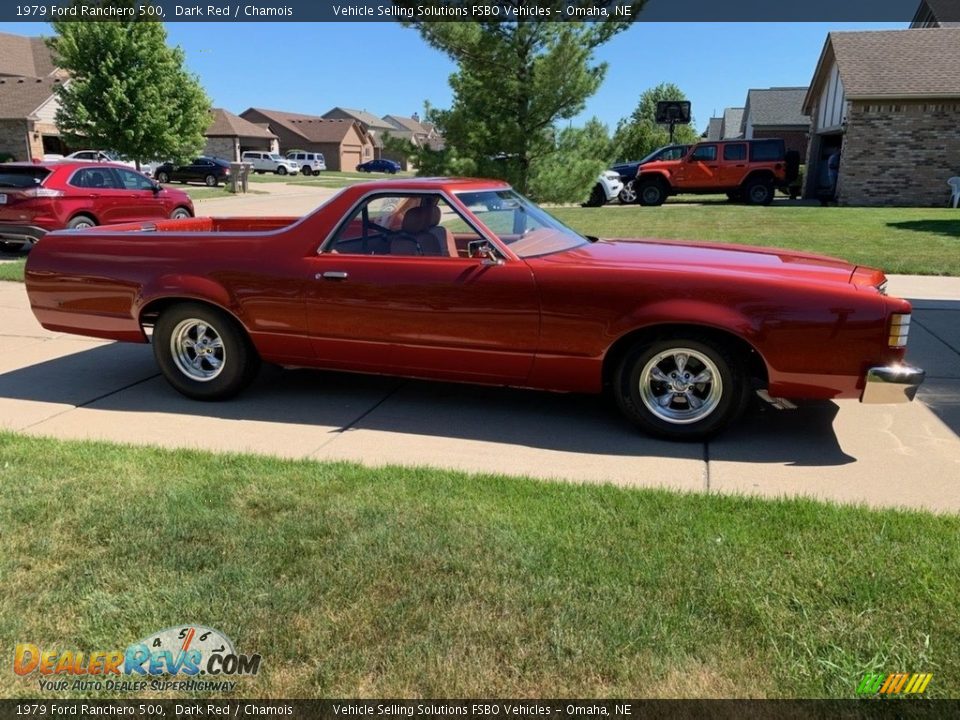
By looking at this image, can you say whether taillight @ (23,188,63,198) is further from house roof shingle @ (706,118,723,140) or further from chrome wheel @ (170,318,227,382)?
house roof shingle @ (706,118,723,140)

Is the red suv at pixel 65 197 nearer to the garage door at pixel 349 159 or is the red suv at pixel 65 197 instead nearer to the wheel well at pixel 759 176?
the wheel well at pixel 759 176

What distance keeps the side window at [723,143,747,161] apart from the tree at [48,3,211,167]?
18.5 metres

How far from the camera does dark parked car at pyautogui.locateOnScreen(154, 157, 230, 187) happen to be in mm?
41344

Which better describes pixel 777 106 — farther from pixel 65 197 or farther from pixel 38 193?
pixel 38 193

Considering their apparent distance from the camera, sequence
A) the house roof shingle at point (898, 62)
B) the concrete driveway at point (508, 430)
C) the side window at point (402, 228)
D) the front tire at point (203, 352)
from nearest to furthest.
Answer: the concrete driveway at point (508, 430)
the side window at point (402, 228)
the front tire at point (203, 352)
the house roof shingle at point (898, 62)

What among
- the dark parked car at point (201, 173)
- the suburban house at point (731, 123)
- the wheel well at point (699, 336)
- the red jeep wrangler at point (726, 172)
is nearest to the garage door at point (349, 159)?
the suburban house at point (731, 123)

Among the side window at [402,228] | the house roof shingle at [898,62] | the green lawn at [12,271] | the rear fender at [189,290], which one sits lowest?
the green lawn at [12,271]

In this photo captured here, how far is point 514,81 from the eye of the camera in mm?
10883

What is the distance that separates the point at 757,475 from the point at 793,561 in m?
1.09

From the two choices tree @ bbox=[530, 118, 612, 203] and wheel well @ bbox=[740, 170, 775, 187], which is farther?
wheel well @ bbox=[740, 170, 775, 187]

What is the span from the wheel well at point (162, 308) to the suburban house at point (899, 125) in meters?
23.0

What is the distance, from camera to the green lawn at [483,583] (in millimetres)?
2580

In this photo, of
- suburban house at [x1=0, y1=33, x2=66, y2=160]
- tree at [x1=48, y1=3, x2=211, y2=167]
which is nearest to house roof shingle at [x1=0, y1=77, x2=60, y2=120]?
suburban house at [x1=0, y1=33, x2=66, y2=160]

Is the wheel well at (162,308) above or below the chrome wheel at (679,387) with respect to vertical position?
above
